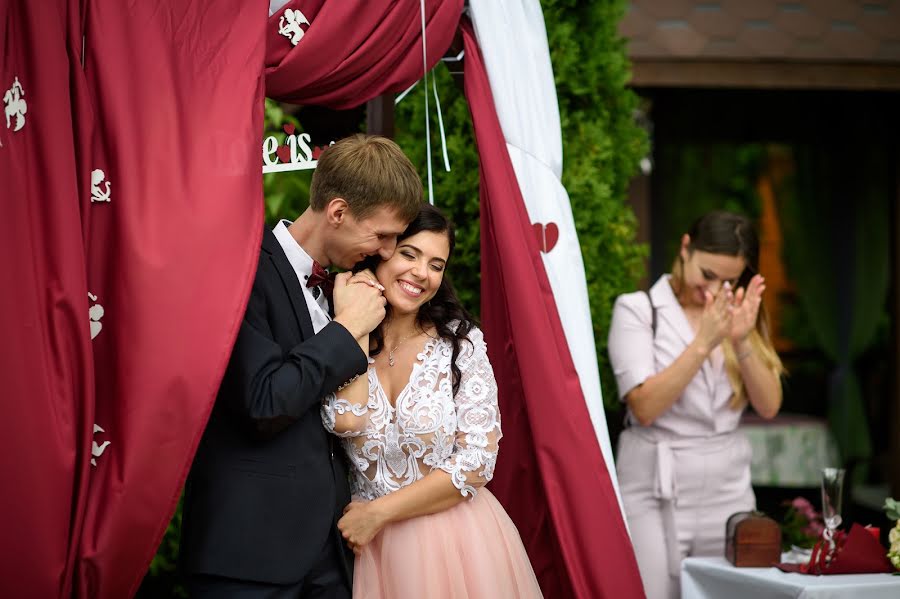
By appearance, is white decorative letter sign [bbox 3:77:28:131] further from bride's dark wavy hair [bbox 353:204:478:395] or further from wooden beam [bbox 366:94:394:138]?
wooden beam [bbox 366:94:394:138]

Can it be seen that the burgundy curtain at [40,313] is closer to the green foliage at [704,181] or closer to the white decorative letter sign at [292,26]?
the white decorative letter sign at [292,26]

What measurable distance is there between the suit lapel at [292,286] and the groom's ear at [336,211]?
15 cm

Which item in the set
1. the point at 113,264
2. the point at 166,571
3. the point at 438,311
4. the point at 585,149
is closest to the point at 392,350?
the point at 438,311

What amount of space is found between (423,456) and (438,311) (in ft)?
1.45

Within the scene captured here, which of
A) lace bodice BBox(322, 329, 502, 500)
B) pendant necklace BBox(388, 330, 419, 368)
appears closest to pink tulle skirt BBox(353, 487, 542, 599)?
lace bodice BBox(322, 329, 502, 500)

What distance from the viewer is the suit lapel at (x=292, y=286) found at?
98.1 inches

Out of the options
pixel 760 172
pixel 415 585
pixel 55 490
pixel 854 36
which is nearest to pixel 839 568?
pixel 415 585

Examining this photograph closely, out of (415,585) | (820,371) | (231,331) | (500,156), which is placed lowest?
(820,371)

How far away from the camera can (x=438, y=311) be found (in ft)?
9.37

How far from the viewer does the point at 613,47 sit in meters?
4.10

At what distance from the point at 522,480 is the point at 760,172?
7.05m

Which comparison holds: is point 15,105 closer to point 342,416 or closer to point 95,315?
point 95,315

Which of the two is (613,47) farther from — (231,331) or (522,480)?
(231,331)

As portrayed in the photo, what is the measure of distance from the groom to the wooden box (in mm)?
1383
